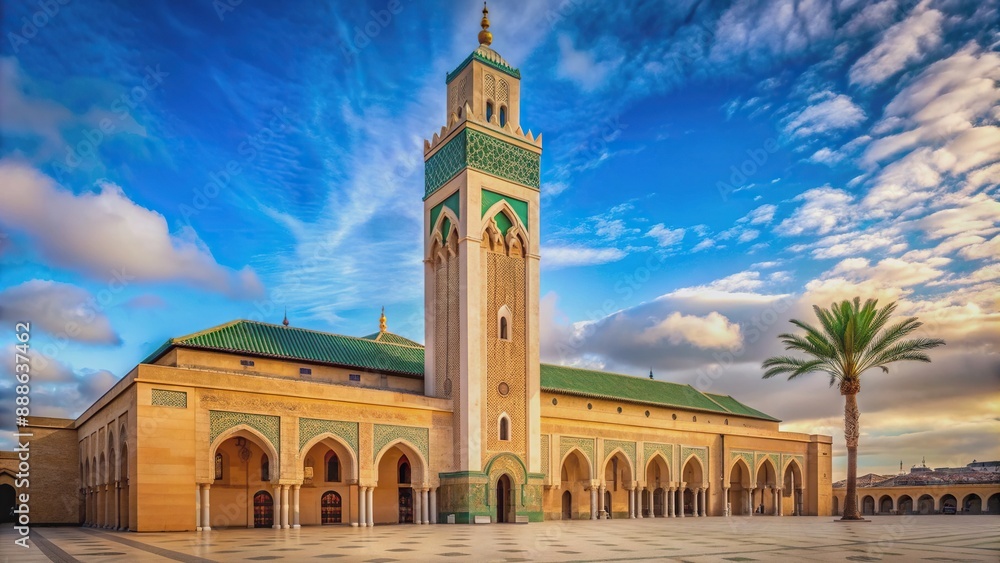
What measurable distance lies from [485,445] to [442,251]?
286 inches

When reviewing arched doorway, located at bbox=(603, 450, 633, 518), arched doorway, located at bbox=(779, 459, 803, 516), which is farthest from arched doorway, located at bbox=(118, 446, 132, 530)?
arched doorway, located at bbox=(779, 459, 803, 516)

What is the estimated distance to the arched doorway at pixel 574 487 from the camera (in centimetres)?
3084

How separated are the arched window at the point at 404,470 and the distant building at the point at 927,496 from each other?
106 ft

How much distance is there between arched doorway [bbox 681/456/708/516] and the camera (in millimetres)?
34906

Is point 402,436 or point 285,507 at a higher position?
point 402,436

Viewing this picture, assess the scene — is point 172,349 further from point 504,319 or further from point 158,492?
point 504,319

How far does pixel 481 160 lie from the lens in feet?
87.1

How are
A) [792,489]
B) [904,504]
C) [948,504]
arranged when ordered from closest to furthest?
[792,489], [948,504], [904,504]

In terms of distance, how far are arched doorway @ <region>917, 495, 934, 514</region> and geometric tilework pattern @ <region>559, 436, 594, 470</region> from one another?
2954cm

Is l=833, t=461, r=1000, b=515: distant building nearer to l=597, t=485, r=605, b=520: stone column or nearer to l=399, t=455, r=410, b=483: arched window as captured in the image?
l=597, t=485, r=605, b=520: stone column

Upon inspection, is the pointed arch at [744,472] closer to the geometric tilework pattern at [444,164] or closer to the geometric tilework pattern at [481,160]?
the geometric tilework pattern at [481,160]

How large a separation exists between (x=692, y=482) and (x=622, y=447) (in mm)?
5937

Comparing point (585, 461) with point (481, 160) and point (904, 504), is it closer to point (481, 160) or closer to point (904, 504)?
point (481, 160)

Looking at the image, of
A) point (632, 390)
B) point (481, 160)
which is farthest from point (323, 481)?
point (632, 390)
